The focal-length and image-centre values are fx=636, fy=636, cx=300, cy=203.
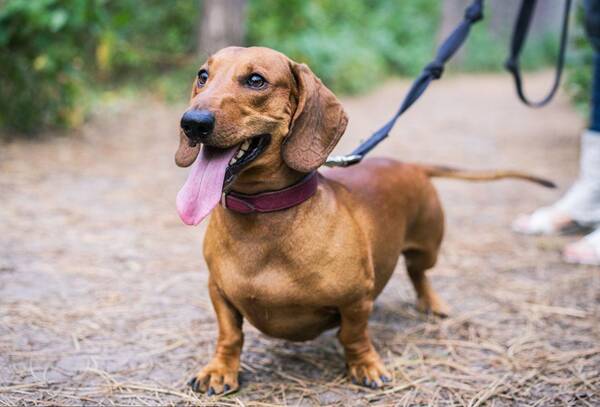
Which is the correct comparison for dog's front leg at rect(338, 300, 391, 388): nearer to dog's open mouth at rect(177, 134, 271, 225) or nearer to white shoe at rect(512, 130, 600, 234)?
dog's open mouth at rect(177, 134, 271, 225)

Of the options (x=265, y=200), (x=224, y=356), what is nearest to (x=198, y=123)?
(x=265, y=200)

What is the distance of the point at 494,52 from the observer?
18.7 m

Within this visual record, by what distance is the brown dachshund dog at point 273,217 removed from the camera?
2.05m

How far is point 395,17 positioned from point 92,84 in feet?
36.6

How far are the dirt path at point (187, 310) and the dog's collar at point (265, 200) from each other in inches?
28.0

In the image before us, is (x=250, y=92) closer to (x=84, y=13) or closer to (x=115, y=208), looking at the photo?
(x=115, y=208)

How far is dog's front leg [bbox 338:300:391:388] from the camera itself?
7.88 ft

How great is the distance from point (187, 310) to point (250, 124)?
1.43m

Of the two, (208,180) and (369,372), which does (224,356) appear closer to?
(369,372)

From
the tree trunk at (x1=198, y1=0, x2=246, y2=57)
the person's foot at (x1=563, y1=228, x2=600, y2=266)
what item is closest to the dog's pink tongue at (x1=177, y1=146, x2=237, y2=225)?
the person's foot at (x1=563, y1=228, x2=600, y2=266)

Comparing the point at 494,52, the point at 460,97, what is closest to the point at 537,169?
the point at 460,97

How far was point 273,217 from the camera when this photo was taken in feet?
7.36

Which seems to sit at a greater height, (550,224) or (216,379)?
(216,379)

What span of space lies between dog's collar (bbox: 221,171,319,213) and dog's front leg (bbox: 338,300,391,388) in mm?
479
